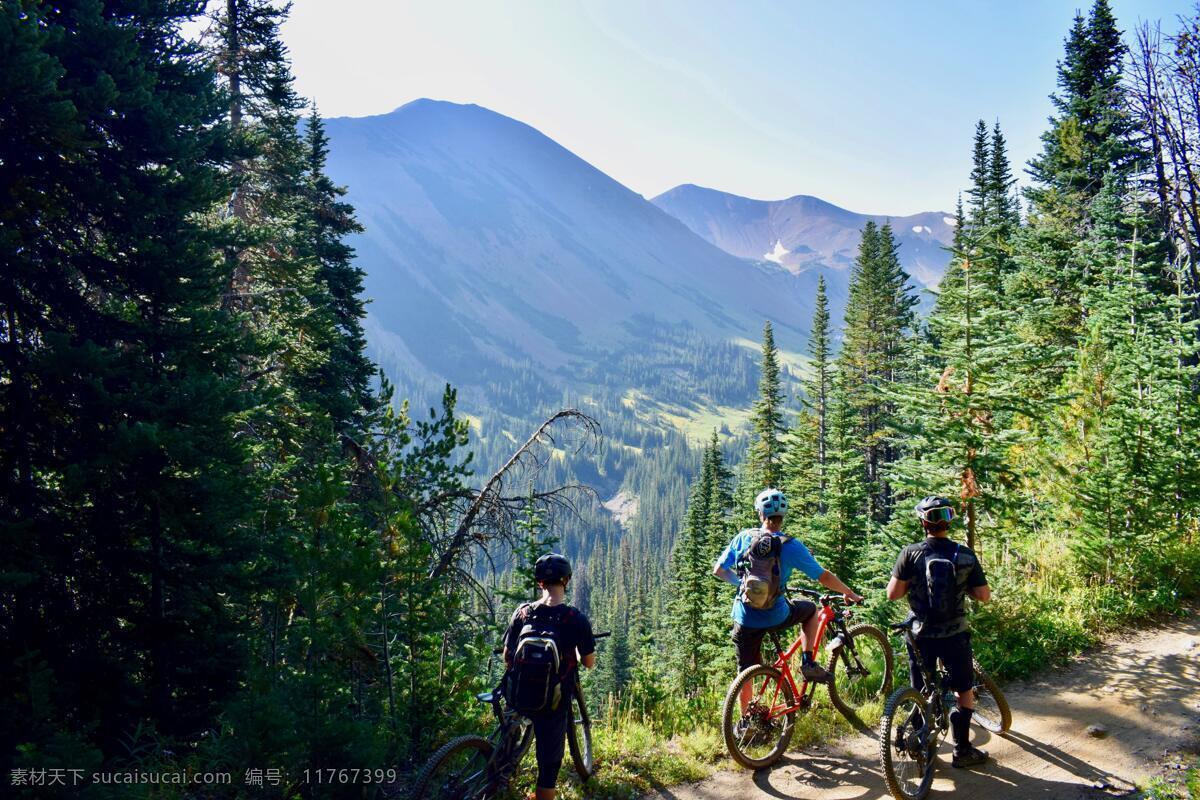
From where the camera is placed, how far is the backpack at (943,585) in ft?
17.9

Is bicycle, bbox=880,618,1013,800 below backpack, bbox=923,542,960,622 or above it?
below

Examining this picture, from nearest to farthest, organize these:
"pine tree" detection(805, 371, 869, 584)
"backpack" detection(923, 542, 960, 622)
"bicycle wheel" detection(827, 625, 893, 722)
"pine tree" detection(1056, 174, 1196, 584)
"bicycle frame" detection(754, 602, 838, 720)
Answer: "backpack" detection(923, 542, 960, 622)
"bicycle frame" detection(754, 602, 838, 720)
"bicycle wheel" detection(827, 625, 893, 722)
"pine tree" detection(1056, 174, 1196, 584)
"pine tree" detection(805, 371, 869, 584)

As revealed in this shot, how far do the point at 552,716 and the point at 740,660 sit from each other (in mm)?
2138

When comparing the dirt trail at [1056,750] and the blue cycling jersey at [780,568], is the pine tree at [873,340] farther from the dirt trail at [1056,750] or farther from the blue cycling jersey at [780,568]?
the blue cycling jersey at [780,568]

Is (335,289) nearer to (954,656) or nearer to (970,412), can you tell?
(970,412)

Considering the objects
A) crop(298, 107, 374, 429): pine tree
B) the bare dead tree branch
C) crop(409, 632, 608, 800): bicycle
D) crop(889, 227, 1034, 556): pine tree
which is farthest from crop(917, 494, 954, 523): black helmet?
crop(298, 107, 374, 429): pine tree

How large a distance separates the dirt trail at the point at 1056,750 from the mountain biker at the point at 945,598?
1.36 ft

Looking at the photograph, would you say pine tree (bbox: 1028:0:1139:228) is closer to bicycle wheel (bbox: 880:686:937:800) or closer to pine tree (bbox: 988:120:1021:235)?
pine tree (bbox: 988:120:1021:235)

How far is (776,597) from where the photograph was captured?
5.89 metres

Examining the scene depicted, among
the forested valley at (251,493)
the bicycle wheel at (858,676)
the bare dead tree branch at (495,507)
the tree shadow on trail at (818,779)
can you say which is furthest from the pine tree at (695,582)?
the tree shadow on trail at (818,779)

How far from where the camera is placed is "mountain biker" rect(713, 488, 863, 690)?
19.2 ft

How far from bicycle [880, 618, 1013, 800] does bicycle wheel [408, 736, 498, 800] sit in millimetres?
3273

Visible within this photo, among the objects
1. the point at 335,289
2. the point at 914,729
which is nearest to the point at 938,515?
the point at 914,729

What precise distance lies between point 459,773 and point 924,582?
14.2 feet
